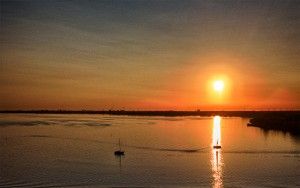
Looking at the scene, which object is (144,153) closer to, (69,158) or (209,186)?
(69,158)

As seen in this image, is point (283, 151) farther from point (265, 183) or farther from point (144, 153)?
point (265, 183)

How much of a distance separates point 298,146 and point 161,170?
41.3 meters

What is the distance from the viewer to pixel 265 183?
135 feet

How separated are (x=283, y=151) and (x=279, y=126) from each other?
217 ft

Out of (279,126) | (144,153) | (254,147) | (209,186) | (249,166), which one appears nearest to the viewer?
(209,186)

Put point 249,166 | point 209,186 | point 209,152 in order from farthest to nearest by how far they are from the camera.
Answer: point 209,152 → point 249,166 → point 209,186

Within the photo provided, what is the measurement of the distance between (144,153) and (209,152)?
1239 centimetres

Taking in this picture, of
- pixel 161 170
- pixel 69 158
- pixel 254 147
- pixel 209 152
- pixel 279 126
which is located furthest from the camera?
pixel 279 126

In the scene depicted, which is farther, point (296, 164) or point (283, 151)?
point (283, 151)

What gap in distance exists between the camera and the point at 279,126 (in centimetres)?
13612

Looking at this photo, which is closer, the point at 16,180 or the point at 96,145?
the point at 16,180

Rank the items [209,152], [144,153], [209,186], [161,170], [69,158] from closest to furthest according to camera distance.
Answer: [209,186] → [161,170] → [69,158] → [144,153] → [209,152]

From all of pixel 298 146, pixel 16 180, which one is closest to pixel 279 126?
pixel 298 146

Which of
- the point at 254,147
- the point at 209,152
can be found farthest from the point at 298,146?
the point at 209,152
